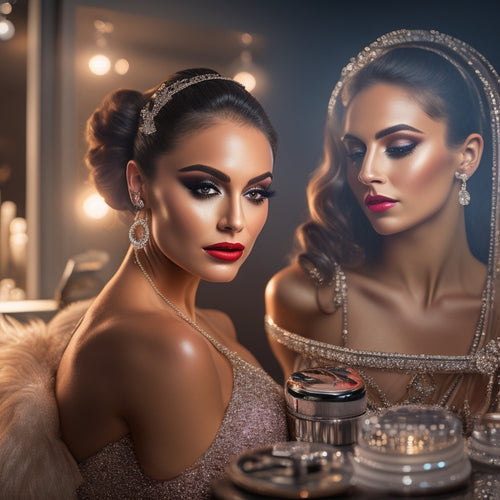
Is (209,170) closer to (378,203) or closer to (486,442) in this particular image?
(378,203)

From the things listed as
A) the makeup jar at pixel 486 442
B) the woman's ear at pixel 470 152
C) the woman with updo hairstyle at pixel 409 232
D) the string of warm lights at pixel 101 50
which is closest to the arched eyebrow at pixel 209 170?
the woman with updo hairstyle at pixel 409 232

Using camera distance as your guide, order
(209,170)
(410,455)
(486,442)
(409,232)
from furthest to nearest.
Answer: (409,232), (209,170), (486,442), (410,455)

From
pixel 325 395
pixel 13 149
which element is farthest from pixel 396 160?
pixel 13 149

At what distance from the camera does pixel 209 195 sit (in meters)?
1.23

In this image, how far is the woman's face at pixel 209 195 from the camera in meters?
1.22

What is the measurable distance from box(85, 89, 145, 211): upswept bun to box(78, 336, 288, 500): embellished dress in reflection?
1.38ft

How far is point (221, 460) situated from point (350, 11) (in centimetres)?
92

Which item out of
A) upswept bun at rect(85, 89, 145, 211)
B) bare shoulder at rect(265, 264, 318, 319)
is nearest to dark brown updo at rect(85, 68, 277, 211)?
upswept bun at rect(85, 89, 145, 211)

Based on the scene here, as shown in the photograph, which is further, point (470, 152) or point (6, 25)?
point (6, 25)

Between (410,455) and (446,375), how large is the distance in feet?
1.28

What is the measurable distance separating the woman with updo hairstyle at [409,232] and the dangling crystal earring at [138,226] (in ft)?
1.04

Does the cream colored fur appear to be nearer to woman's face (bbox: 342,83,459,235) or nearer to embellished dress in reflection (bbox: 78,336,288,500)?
embellished dress in reflection (bbox: 78,336,288,500)

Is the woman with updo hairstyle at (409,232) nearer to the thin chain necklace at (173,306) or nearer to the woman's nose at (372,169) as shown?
the woman's nose at (372,169)

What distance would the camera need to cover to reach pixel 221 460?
1157mm
